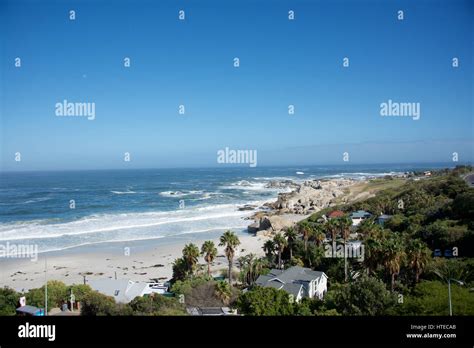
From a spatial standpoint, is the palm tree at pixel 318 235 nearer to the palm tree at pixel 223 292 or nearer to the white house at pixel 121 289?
the palm tree at pixel 223 292

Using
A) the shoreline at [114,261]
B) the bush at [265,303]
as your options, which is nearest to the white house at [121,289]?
the bush at [265,303]

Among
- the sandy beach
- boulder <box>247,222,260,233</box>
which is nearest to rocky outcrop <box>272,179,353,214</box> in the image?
boulder <box>247,222,260,233</box>

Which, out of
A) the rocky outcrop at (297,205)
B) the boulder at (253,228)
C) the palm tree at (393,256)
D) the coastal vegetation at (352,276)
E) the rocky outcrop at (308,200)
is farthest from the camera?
the rocky outcrop at (308,200)

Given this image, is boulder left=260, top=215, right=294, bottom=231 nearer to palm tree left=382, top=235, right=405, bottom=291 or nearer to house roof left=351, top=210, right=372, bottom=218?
house roof left=351, top=210, right=372, bottom=218
